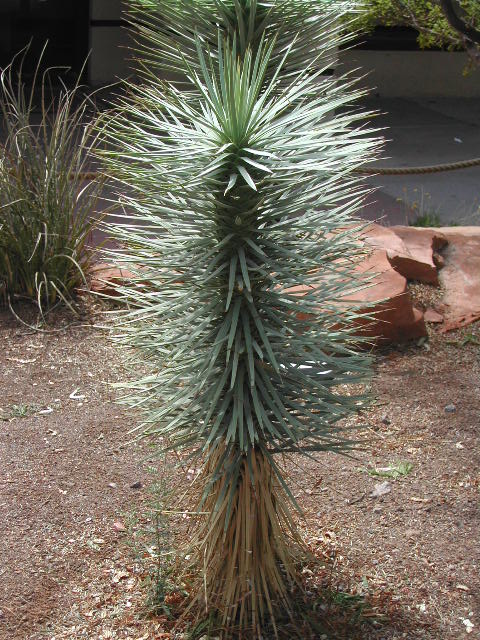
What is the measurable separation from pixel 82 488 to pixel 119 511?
22 cm

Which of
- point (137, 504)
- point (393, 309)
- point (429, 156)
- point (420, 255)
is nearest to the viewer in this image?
point (137, 504)

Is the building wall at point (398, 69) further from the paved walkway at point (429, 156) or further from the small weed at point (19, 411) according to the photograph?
the small weed at point (19, 411)

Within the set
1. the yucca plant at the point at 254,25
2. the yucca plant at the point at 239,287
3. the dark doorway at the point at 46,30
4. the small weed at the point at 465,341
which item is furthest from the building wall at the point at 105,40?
the yucca plant at the point at 239,287

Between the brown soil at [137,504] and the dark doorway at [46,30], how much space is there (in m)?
7.02

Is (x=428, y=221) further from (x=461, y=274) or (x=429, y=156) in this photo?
(x=429, y=156)

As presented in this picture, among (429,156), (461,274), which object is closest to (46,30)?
(429,156)

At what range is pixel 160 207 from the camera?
2.54 metres

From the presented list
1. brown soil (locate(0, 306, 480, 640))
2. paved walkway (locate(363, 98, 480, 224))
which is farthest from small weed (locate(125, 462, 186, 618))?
paved walkway (locate(363, 98, 480, 224))

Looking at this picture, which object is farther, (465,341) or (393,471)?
(465,341)

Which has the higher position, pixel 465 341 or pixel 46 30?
pixel 46 30

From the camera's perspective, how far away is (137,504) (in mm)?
3602

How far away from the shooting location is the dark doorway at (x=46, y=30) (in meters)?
10.9

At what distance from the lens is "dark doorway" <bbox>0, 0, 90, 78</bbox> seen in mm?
10859

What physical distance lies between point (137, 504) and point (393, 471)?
108 centimetres
